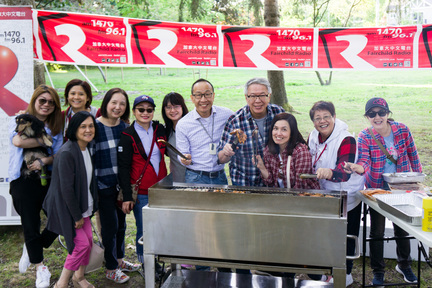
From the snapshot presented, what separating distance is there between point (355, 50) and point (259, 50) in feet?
3.28

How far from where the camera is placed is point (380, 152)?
10.2 feet

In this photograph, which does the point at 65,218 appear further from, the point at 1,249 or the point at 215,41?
the point at 215,41

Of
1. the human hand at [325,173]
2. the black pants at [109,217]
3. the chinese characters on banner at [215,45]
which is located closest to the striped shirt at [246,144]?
the human hand at [325,173]

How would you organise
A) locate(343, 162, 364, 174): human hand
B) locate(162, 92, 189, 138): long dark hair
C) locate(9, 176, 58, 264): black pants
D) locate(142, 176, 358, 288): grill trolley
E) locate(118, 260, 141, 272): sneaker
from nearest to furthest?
locate(142, 176, 358, 288): grill trolley → locate(343, 162, 364, 174): human hand → locate(9, 176, 58, 264): black pants → locate(162, 92, 189, 138): long dark hair → locate(118, 260, 141, 272): sneaker

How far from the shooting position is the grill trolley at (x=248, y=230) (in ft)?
7.65

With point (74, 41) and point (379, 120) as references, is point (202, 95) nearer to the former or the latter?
point (379, 120)

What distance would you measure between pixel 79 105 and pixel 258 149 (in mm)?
1574

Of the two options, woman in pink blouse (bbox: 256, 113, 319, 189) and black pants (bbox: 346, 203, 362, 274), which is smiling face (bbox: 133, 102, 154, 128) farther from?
black pants (bbox: 346, 203, 362, 274)

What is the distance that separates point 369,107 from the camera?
3.06m

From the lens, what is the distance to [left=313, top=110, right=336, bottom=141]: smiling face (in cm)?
289

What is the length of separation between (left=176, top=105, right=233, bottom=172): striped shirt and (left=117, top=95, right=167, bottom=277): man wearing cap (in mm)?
204

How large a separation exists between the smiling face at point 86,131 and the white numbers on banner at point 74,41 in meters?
1.46

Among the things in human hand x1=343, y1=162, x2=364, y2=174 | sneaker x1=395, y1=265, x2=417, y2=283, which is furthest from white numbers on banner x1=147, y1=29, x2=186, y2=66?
sneaker x1=395, y1=265, x2=417, y2=283

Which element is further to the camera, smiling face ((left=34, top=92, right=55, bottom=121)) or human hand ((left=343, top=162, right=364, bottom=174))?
smiling face ((left=34, top=92, right=55, bottom=121))
